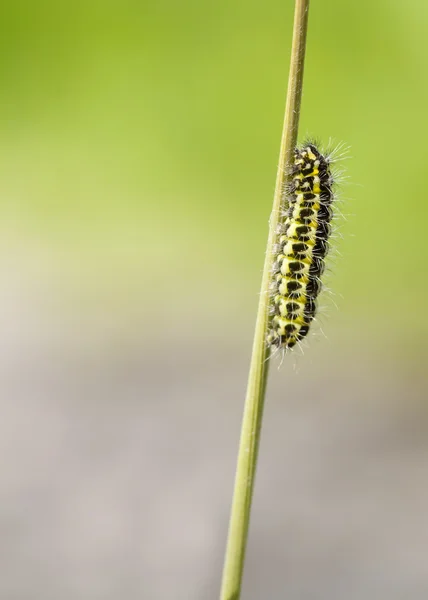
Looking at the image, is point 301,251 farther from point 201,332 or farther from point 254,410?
point 201,332

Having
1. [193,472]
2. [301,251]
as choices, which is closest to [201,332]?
[193,472]

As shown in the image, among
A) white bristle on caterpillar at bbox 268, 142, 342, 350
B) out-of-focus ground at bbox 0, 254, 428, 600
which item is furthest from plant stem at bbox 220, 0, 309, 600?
out-of-focus ground at bbox 0, 254, 428, 600

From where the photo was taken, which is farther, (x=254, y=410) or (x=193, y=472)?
(x=193, y=472)

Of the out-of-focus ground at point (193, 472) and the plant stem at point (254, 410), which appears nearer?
the plant stem at point (254, 410)

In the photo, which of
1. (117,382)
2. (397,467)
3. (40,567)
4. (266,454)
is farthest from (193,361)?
(40,567)

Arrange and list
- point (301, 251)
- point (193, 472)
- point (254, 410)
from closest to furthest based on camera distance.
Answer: point (254, 410)
point (301, 251)
point (193, 472)

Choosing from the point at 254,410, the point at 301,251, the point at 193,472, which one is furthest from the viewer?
the point at 193,472

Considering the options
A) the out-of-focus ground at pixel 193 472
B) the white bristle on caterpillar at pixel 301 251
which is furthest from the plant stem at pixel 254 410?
the out-of-focus ground at pixel 193 472

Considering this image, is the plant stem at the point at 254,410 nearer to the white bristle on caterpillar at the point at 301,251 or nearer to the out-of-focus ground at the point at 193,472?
the white bristle on caterpillar at the point at 301,251

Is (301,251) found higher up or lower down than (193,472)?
higher up

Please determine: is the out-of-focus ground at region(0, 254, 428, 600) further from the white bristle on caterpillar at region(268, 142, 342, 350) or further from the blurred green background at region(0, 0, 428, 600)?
the white bristle on caterpillar at region(268, 142, 342, 350)
